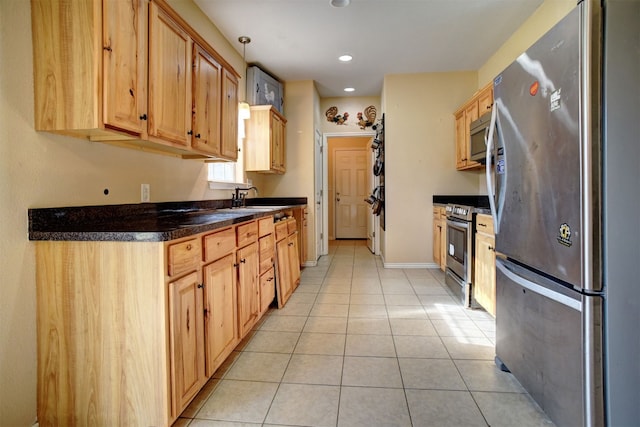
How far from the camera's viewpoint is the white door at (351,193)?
287 inches

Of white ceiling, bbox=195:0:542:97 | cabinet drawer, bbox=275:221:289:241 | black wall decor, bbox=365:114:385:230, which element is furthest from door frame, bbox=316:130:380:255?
cabinet drawer, bbox=275:221:289:241

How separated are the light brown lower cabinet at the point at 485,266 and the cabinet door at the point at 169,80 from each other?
7.62 feet

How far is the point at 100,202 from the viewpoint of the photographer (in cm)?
168

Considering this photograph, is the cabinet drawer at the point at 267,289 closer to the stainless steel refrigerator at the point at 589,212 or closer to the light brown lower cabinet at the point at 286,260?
the light brown lower cabinet at the point at 286,260

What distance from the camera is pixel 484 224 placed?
2592 mm

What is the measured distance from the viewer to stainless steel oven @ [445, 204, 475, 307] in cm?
284

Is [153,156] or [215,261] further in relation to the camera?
[153,156]

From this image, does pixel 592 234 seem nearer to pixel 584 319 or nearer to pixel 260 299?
pixel 584 319

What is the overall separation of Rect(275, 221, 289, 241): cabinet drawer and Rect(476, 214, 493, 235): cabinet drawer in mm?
1756

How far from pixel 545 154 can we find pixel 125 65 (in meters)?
1.91

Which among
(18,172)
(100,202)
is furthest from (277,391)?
(18,172)

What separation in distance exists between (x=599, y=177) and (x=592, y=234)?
0.67 ft

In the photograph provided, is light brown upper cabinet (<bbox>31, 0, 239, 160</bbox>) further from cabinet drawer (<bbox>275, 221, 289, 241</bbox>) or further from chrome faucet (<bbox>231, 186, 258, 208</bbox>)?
chrome faucet (<bbox>231, 186, 258, 208</bbox>)

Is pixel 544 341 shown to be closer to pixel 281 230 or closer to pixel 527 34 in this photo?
pixel 281 230
